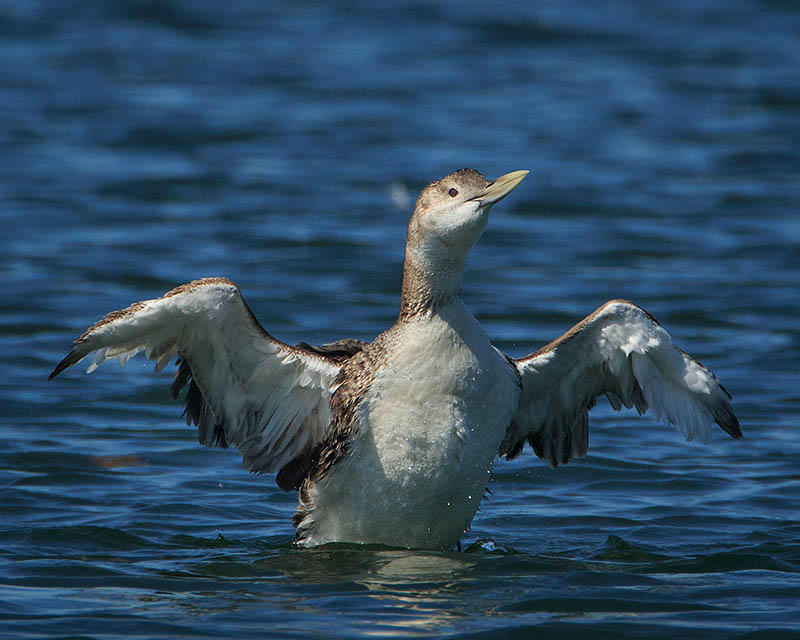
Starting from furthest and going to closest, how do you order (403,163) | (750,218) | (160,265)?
(403,163), (750,218), (160,265)

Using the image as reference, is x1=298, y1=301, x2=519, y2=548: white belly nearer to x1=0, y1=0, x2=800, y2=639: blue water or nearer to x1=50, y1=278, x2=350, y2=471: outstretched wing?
x1=0, y1=0, x2=800, y2=639: blue water

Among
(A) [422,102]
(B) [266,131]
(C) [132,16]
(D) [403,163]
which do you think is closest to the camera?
(D) [403,163]

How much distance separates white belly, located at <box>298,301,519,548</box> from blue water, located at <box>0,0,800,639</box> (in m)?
0.26

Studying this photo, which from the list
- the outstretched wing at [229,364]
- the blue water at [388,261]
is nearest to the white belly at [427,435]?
the blue water at [388,261]

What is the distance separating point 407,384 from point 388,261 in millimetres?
8707

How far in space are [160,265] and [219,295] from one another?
834cm

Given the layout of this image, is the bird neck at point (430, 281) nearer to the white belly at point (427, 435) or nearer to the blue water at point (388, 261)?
the white belly at point (427, 435)

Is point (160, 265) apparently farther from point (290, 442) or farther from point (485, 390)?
point (485, 390)

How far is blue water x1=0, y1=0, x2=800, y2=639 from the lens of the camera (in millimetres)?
8008

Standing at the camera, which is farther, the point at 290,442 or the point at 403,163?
the point at 403,163

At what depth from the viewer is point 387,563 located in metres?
8.30

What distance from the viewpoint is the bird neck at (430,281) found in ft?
26.7

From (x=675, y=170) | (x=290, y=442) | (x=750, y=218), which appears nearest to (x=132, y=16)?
(x=675, y=170)

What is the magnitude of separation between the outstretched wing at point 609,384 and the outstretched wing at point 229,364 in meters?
1.35
